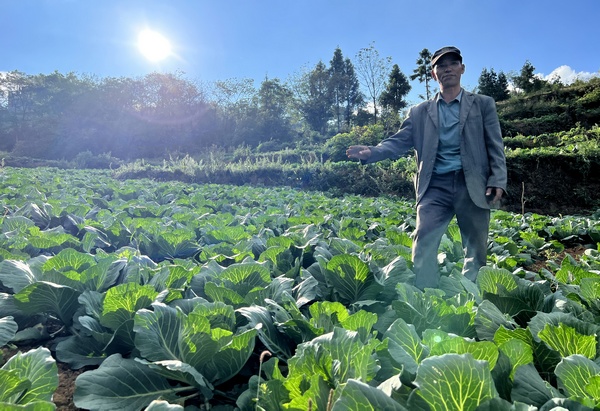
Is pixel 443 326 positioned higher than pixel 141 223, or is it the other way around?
pixel 141 223

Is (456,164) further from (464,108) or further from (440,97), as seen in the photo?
(440,97)

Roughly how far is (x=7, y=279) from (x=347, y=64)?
194 ft

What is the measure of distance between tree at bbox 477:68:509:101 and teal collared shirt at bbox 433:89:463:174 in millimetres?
39271

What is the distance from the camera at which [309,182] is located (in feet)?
49.1

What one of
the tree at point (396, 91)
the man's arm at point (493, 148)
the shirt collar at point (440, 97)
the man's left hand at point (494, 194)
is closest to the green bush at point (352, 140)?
the tree at point (396, 91)

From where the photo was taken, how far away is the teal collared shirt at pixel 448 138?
9.77 ft

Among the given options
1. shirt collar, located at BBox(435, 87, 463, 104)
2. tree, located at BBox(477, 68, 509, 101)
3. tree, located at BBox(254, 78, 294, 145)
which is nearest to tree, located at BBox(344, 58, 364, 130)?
tree, located at BBox(254, 78, 294, 145)

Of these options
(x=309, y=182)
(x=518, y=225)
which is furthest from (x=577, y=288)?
(x=309, y=182)

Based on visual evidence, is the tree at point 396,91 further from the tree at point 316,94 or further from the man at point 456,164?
the man at point 456,164

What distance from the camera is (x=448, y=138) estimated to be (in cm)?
300

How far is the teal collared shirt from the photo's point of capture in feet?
9.77

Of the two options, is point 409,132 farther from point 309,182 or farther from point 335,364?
point 309,182

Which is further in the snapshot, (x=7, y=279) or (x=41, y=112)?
(x=41, y=112)

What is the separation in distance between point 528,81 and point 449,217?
46910 mm
